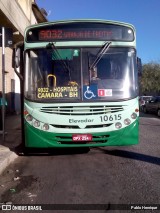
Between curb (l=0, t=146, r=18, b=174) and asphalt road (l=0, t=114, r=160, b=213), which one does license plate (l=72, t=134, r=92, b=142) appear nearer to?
asphalt road (l=0, t=114, r=160, b=213)

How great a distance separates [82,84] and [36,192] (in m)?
3.14

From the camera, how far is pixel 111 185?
5871 mm

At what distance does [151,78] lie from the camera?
6488 centimetres

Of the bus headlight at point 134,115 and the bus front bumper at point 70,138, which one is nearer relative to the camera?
the bus front bumper at point 70,138

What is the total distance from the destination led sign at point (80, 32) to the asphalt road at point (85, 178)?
293 cm

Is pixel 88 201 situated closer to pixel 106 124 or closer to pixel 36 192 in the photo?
pixel 36 192

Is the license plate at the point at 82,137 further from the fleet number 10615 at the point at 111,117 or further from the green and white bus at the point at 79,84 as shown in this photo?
the fleet number 10615 at the point at 111,117

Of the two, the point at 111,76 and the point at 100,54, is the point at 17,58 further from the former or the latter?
the point at 111,76

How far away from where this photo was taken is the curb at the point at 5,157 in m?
7.30

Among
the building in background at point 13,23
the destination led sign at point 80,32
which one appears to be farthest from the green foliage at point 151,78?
the destination led sign at point 80,32

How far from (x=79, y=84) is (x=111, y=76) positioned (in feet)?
2.61

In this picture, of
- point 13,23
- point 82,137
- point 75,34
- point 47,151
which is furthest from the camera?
point 13,23

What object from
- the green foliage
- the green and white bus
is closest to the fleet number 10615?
the green and white bus

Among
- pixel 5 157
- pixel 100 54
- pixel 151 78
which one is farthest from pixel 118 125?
pixel 151 78
